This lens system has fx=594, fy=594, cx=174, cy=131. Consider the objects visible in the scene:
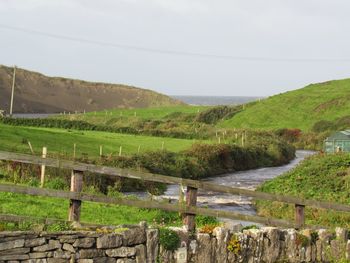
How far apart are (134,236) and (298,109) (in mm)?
97106

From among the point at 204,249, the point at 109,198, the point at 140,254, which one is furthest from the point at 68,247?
the point at 204,249

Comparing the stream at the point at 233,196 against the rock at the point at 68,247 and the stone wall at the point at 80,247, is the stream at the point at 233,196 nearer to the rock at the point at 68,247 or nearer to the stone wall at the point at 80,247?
the stone wall at the point at 80,247

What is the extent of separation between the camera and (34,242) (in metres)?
9.79

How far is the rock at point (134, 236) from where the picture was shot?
1056cm

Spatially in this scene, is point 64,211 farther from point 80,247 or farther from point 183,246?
point 80,247

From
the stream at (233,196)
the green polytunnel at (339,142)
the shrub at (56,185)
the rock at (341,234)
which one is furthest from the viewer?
the green polytunnel at (339,142)

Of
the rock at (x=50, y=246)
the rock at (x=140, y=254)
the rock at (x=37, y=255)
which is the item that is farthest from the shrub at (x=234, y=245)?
the rock at (x=37, y=255)

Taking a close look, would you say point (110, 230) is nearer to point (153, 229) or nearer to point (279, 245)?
point (153, 229)

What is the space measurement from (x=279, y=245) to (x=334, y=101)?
3702 inches

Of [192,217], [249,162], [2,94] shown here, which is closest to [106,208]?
[192,217]

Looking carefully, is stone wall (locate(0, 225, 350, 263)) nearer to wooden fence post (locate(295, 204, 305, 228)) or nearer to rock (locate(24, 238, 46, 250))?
rock (locate(24, 238, 46, 250))

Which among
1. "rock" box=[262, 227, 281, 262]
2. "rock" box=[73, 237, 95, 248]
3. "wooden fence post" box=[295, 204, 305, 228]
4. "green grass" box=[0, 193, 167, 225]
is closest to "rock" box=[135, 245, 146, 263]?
"rock" box=[73, 237, 95, 248]

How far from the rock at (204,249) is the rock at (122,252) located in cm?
142

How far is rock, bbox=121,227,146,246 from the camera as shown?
34.7ft
